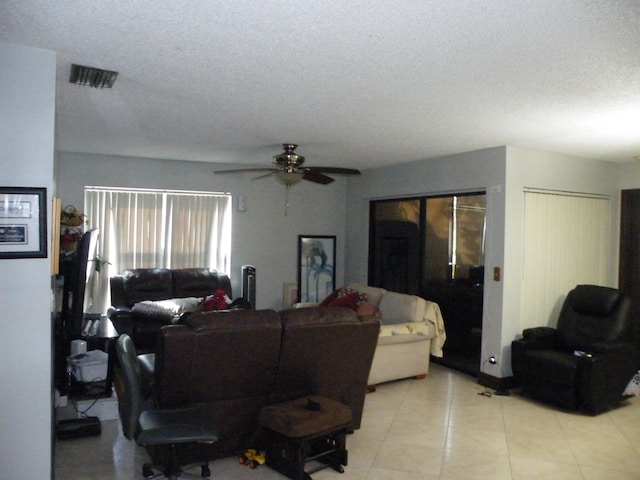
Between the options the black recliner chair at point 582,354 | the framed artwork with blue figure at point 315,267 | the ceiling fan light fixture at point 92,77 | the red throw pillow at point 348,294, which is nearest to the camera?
the ceiling fan light fixture at point 92,77

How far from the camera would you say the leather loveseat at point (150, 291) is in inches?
225

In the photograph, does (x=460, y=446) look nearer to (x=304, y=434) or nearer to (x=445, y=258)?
(x=304, y=434)

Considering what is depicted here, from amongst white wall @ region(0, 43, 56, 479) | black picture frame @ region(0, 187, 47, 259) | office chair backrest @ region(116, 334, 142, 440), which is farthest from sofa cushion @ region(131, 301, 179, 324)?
black picture frame @ region(0, 187, 47, 259)

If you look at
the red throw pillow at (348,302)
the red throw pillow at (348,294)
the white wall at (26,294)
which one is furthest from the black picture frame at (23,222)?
the red throw pillow at (348,294)

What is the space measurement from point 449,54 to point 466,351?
13.7 ft

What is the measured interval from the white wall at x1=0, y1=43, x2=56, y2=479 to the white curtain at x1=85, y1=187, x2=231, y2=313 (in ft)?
12.5

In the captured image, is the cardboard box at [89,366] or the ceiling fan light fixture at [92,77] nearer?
the ceiling fan light fixture at [92,77]

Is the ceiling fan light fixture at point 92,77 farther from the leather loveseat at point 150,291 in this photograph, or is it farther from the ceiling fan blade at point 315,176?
the leather loveseat at point 150,291

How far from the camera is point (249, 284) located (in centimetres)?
679

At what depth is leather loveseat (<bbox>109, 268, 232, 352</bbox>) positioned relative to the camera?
571cm

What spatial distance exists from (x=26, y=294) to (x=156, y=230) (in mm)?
4110

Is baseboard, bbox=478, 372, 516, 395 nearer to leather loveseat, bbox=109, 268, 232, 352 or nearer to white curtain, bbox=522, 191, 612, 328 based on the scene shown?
white curtain, bbox=522, 191, 612, 328

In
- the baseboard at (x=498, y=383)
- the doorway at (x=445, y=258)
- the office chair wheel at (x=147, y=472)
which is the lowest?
the office chair wheel at (x=147, y=472)

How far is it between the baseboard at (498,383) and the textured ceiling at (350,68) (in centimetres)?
244
